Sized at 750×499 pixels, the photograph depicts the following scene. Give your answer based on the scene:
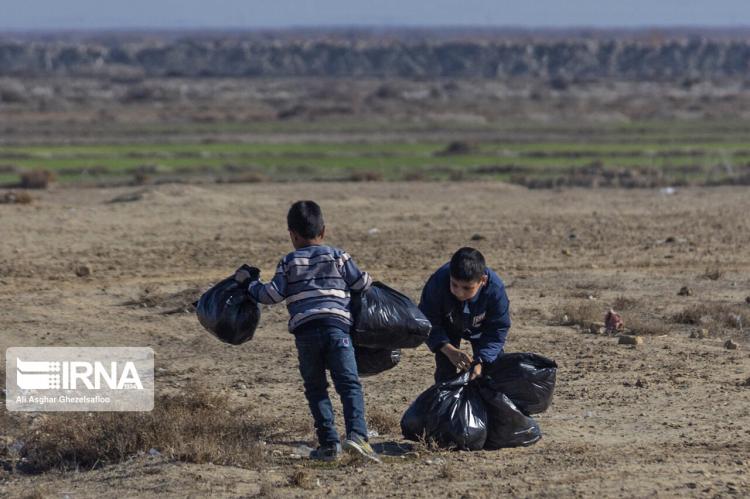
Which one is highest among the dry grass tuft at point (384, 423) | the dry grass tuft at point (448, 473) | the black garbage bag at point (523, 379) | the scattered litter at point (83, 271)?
the black garbage bag at point (523, 379)

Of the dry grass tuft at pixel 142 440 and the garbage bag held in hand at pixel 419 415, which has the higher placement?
the garbage bag held in hand at pixel 419 415

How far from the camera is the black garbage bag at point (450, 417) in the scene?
8.74 metres

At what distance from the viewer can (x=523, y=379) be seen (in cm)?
898

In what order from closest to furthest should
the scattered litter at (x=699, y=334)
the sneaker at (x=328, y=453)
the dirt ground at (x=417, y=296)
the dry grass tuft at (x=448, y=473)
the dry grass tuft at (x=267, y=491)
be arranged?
1. the dry grass tuft at (x=267, y=491)
2. the dry grass tuft at (x=448, y=473)
3. the dirt ground at (x=417, y=296)
4. the sneaker at (x=328, y=453)
5. the scattered litter at (x=699, y=334)

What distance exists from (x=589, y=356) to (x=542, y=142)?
40.9 m

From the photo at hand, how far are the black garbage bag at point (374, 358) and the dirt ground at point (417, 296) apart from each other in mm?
549

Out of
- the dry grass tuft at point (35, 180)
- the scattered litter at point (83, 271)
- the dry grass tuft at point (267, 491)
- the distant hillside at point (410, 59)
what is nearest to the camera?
the dry grass tuft at point (267, 491)

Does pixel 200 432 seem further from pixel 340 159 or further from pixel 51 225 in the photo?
pixel 340 159

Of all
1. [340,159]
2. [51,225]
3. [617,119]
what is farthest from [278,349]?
[617,119]

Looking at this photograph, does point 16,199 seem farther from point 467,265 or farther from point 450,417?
point 467,265

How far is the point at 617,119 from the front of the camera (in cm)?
7575

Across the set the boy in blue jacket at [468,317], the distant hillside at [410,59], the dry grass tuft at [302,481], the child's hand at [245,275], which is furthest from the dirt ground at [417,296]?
the distant hillside at [410,59]

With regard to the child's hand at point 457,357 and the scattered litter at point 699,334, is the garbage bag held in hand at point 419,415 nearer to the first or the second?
the child's hand at point 457,357

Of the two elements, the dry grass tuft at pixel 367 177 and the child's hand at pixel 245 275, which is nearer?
the child's hand at pixel 245 275
